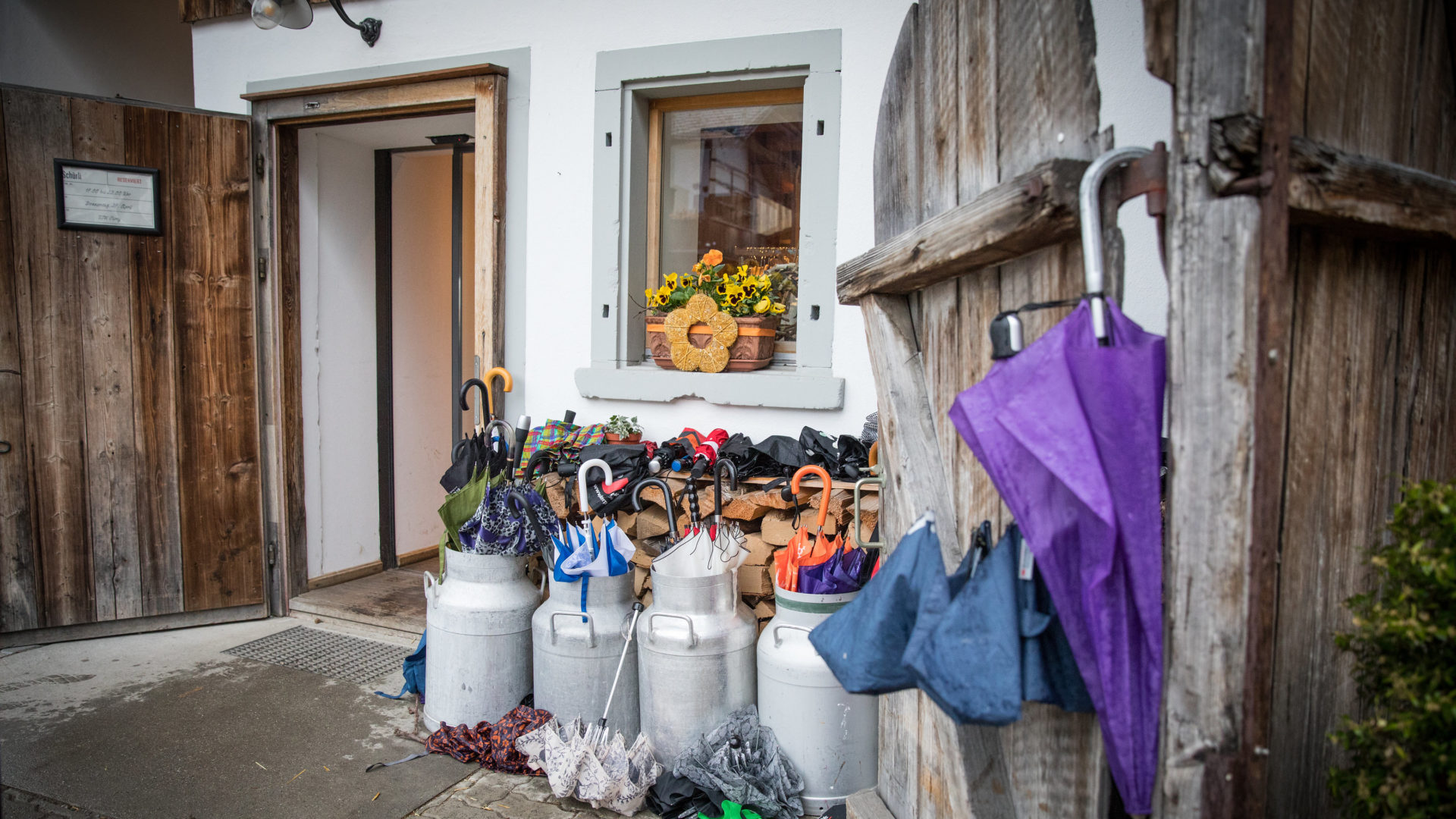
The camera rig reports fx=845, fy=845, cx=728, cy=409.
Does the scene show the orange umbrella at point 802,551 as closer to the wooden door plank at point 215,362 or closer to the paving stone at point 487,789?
the paving stone at point 487,789

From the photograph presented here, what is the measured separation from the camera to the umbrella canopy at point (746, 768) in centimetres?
295

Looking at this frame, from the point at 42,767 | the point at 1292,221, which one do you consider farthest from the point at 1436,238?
the point at 42,767

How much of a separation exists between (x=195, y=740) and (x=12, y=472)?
2135 millimetres

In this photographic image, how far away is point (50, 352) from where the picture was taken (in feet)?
14.9

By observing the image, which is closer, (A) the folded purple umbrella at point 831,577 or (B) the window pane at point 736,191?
(A) the folded purple umbrella at point 831,577

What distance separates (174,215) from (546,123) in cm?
221

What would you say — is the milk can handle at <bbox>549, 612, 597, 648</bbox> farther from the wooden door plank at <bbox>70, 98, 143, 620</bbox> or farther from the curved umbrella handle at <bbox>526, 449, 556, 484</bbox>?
the wooden door plank at <bbox>70, 98, 143, 620</bbox>

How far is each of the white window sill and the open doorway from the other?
135 cm

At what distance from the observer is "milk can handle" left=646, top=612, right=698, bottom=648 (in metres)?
3.17

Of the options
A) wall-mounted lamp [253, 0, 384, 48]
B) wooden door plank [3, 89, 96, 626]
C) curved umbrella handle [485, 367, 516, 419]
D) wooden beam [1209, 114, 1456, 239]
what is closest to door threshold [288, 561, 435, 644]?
wooden door plank [3, 89, 96, 626]

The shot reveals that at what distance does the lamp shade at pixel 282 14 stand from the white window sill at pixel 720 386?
2435 mm

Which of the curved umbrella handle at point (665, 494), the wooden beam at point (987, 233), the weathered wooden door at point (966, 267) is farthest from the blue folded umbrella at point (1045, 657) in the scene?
the curved umbrella handle at point (665, 494)

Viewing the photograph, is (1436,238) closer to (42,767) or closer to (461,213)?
(42,767)

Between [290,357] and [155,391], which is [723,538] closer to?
[290,357]
